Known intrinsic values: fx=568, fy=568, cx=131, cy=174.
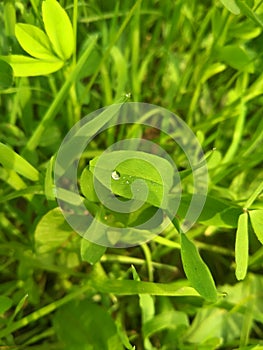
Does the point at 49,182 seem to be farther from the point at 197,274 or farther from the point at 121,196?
the point at 197,274

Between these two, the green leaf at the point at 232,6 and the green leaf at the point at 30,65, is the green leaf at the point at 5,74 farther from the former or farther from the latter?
the green leaf at the point at 232,6

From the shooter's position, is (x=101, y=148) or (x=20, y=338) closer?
(x=20, y=338)

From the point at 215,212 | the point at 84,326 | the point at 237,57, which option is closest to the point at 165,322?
the point at 84,326

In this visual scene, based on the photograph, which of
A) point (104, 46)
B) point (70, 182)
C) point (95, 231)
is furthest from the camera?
point (104, 46)

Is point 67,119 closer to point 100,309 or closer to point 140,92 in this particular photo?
point 140,92

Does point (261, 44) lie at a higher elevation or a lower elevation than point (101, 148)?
higher

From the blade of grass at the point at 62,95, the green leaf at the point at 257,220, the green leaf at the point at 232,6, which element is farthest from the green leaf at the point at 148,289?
the green leaf at the point at 232,6

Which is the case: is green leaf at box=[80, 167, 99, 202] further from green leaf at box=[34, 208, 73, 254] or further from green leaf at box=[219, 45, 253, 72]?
green leaf at box=[219, 45, 253, 72]

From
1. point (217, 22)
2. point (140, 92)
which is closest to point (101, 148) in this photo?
point (140, 92)
